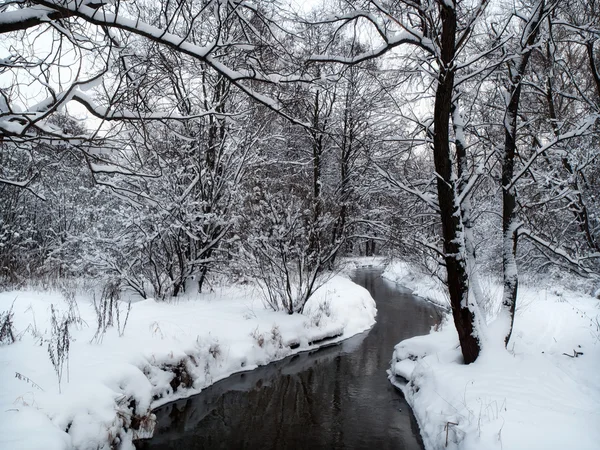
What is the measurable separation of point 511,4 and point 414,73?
2.02 metres

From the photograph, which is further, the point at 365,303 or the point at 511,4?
the point at 365,303

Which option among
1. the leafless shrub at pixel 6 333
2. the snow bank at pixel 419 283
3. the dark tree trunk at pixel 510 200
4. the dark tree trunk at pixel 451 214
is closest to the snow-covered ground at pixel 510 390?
the dark tree trunk at pixel 451 214

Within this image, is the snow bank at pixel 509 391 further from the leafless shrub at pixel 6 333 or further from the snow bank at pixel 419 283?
the snow bank at pixel 419 283

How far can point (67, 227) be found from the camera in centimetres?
1449

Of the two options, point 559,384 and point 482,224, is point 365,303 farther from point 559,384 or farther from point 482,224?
point 559,384

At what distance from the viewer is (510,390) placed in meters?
4.87

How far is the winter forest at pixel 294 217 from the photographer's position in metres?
3.56

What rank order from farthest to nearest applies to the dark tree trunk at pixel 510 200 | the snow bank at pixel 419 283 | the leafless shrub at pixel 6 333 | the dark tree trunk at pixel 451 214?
the snow bank at pixel 419 283, the dark tree trunk at pixel 510 200, the dark tree trunk at pixel 451 214, the leafless shrub at pixel 6 333

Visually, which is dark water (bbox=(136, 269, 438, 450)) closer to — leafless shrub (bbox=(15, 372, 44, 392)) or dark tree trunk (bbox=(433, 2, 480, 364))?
leafless shrub (bbox=(15, 372, 44, 392))

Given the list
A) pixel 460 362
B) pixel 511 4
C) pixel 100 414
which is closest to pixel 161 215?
pixel 100 414

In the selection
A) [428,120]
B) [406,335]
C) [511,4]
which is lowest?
[406,335]

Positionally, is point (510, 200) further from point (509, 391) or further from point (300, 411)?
point (300, 411)

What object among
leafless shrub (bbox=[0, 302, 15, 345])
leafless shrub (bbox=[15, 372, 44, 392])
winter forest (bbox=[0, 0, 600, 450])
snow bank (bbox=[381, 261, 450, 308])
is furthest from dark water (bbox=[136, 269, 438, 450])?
snow bank (bbox=[381, 261, 450, 308])

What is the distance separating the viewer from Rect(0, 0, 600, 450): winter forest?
11.7ft
